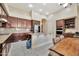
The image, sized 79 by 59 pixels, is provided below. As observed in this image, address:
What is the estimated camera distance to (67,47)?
166cm

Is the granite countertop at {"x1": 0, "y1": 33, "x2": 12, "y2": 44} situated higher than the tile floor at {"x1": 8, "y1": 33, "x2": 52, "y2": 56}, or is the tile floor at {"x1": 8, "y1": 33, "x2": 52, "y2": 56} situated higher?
the granite countertop at {"x1": 0, "y1": 33, "x2": 12, "y2": 44}

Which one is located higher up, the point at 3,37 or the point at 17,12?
the point at 17,12

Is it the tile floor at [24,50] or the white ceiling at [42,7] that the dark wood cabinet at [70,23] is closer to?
the white ceiling at [42,7]

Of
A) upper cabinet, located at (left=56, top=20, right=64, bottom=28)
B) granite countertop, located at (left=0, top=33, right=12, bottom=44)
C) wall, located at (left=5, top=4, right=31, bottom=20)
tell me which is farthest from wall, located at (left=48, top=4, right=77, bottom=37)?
granite countertop, located at (left=0, top=33, right=12, bottom=44)

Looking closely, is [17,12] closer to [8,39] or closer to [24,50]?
[8,39]

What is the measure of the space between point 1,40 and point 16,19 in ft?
1.52

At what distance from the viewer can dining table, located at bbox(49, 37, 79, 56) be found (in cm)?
162

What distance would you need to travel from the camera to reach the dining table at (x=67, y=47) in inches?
63.7

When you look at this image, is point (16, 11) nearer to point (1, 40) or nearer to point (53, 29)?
point (1, 40)

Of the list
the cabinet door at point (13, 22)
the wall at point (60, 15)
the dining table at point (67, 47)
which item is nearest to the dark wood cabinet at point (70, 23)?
the wall at point (60, 15)

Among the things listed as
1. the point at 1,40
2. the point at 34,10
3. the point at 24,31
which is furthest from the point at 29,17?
the point at 1,40

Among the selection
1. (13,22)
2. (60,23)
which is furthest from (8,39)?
(60,23)

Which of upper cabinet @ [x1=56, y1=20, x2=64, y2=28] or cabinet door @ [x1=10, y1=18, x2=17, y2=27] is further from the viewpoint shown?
upper cabinet @ [x1=56, y1=20, x2=64, y2=28]

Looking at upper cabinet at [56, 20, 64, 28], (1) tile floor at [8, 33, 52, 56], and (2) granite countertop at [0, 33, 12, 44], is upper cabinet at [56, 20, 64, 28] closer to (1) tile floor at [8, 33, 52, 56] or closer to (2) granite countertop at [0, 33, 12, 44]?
(1) tile floor at [8, 33, 52, 56]
